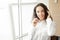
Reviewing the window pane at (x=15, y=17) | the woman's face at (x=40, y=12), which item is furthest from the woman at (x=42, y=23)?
Answer: the window pane at (x=15, y=17)

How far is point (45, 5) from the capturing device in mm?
1053

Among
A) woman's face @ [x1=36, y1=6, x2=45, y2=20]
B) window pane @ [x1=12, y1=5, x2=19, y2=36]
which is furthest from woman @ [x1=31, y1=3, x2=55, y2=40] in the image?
window pane @ [x1=12, y1=5, x2=19, y2=36]

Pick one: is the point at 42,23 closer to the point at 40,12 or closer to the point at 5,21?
the point at 40,12

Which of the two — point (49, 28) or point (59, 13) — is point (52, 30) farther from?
point (59, 13)

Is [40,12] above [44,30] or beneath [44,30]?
above

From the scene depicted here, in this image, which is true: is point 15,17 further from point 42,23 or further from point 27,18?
point 42,23

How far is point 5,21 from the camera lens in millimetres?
1096

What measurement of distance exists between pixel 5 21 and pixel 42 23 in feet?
0.89

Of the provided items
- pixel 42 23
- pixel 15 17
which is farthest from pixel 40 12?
pixel 15 17

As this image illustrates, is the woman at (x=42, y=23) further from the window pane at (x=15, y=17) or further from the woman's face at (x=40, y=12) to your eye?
the window pane at (x=15, y=17)

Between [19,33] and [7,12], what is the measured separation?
0.17 meters

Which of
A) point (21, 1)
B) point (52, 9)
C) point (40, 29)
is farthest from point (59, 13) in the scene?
point (21, 1)

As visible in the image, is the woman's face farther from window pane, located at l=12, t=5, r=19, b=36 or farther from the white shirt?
window pane, located at l=12, t=5, r=19, b=36

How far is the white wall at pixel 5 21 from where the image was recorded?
1077 mm
